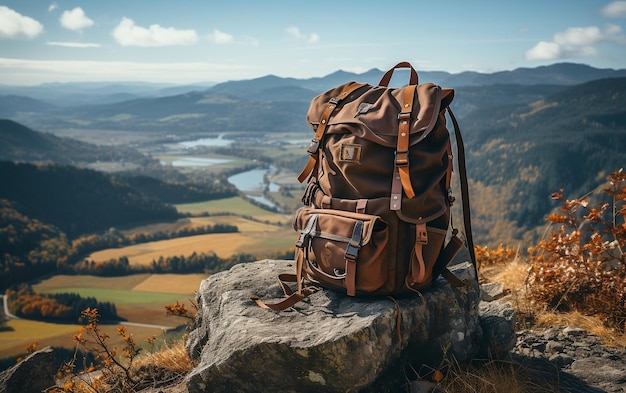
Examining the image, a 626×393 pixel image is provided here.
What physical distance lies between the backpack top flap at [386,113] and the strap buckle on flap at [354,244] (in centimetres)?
76

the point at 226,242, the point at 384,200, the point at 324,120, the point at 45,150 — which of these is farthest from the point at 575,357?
the point at 45,150

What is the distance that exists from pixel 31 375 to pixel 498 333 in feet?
16.2

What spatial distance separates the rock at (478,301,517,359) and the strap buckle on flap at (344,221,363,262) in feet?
5.62

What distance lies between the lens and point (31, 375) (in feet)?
16.9

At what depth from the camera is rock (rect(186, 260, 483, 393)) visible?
3.64 metres

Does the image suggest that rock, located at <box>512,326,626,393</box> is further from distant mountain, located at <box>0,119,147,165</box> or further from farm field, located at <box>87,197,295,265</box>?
distant mountain, located at <box>0,119,147,165</box>

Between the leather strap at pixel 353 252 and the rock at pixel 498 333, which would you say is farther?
the rock at pixel 498 333

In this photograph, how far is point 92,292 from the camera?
5075 cm

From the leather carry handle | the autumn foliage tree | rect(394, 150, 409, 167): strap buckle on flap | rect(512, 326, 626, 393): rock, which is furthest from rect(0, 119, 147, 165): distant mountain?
rect(394, 150, 409, 167): strap buckle on flap

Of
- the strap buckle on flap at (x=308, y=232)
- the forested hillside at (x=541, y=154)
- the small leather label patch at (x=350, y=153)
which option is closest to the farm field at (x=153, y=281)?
the strap buckle on flap at (x=308, y=232)

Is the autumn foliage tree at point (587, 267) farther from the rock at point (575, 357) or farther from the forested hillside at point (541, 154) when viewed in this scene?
the forested hillside at point (541, 154)

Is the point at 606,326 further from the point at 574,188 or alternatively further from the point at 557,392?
the point at 574,188

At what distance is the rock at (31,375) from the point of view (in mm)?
5020

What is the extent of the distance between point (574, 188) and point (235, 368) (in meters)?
135
